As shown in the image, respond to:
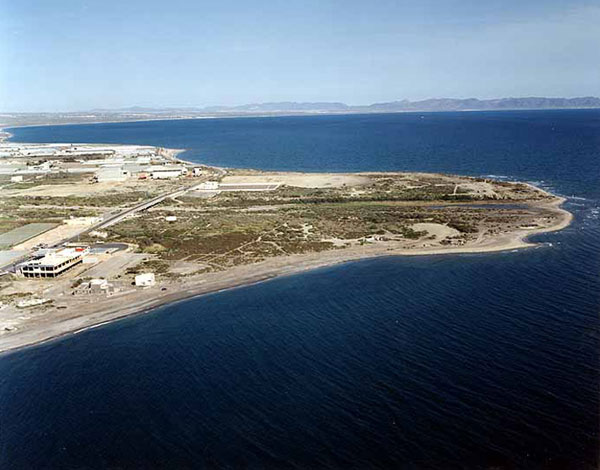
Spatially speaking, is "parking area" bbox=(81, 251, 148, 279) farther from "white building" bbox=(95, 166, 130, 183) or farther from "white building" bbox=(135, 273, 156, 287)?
"white building" bbox=(95, 166, 130, 183)

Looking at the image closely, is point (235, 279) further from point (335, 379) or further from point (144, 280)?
point (335, 379)

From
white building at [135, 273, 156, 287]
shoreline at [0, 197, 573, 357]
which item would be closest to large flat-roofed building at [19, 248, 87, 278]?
white building at [135, 273, 156, 287]

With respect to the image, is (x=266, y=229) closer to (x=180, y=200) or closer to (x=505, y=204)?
(x=180, y=200)

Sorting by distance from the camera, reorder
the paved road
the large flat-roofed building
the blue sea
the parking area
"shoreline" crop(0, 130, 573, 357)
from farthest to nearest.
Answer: the paved road, the parking area, the large flat-roofed building, "shoreline" crop(0, 130, 573, 357), the blue sea

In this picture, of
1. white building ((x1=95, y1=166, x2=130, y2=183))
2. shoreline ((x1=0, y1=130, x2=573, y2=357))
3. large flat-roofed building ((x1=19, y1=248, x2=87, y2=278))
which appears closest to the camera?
shoreline ((x1=0, y1=130, x2=573, y2=357))

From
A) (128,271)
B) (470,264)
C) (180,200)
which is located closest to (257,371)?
(128,271)

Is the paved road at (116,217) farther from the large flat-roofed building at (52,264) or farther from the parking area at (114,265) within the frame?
the parking area at (114,265)
